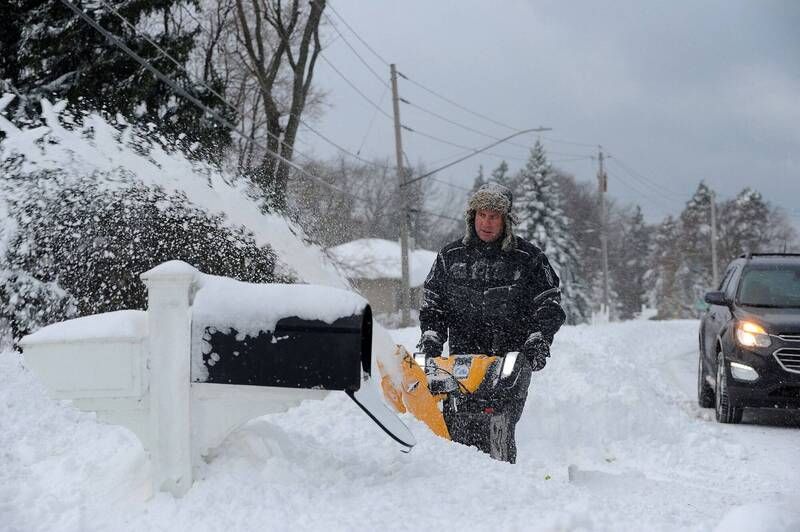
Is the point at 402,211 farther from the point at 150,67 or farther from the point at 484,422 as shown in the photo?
the point at 484,422

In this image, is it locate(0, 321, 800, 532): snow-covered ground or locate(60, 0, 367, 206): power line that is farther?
locate(60, 0, 367, 206): power line

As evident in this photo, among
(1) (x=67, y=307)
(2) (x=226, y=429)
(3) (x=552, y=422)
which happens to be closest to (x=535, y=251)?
(2) (x=226, y=429)

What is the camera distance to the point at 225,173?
951 cm

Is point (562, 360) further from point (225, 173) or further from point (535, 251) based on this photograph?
point (535, 251)

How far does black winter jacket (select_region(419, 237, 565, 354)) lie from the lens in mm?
5047

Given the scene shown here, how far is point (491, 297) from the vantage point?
5.07 m

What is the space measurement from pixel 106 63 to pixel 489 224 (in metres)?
14.6

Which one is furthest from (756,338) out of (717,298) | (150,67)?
(150,67)

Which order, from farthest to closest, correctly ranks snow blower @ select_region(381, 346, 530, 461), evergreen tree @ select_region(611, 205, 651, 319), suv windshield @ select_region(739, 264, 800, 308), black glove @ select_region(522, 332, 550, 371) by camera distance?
evergreen tree @ select_region(611, 205, 651, 319)
suv windshield @ select_region(739, 264, 800, 308)
black glove @ select_region(522, 332, 550, 371)
snow blower @ select_region(381, 346, 530, 461)

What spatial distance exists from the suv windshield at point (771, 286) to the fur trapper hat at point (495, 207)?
5.42 m

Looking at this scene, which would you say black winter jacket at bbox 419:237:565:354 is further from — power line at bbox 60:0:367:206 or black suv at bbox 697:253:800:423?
power line at bbox 60:0:367:206

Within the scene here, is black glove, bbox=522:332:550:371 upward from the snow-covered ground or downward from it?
upward

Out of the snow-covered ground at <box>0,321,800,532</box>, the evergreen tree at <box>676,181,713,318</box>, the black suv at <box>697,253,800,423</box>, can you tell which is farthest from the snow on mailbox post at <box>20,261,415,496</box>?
the evergreen tree at <box>676,181,713,318</box>

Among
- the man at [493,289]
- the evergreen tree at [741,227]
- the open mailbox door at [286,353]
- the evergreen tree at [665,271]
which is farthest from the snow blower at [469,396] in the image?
the evergreen tree at [665,271]
